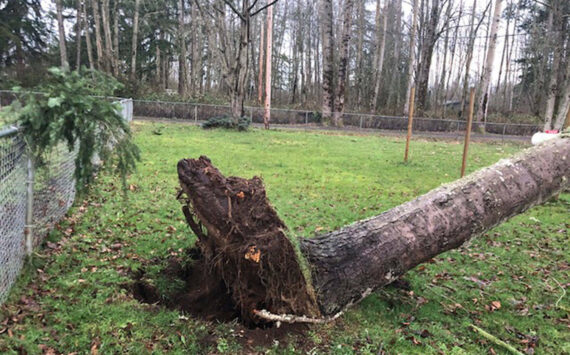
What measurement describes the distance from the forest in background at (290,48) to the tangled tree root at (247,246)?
352 inches

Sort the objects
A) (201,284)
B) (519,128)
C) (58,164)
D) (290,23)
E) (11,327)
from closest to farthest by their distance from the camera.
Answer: (11,327), (201,284), (58,164), (519,128), (290,23)

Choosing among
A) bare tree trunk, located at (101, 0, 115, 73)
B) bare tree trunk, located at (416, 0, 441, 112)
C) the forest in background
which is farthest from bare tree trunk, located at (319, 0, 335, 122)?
bare tree trunk, located at (101, 0, 115, 73)

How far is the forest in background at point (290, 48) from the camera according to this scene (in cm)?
2098

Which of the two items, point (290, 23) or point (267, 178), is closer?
point (267, 178)

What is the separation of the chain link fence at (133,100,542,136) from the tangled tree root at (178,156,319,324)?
18.7m

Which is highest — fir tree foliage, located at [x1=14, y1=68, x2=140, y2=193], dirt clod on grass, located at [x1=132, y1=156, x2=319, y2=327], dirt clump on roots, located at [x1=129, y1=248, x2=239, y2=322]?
fir tree foliage, located at [x1=14, y1=68, x2=140, y2=193]

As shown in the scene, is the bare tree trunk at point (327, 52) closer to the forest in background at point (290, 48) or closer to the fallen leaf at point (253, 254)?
the forest in background at point (290, 48)

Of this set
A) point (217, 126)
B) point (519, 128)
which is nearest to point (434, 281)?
point (217, 126)

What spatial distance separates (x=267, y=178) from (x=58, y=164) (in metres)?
4.36

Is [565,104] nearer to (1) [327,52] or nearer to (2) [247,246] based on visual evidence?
(2) [247,246]

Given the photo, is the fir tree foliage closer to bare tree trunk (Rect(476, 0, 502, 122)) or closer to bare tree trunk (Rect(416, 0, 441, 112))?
bare tree trunk (Rect(476, 0, 502, 122))

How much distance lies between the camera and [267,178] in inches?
328

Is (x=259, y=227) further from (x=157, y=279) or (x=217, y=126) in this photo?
(x=217, y=126)

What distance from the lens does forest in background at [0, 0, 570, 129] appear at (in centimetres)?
2098
